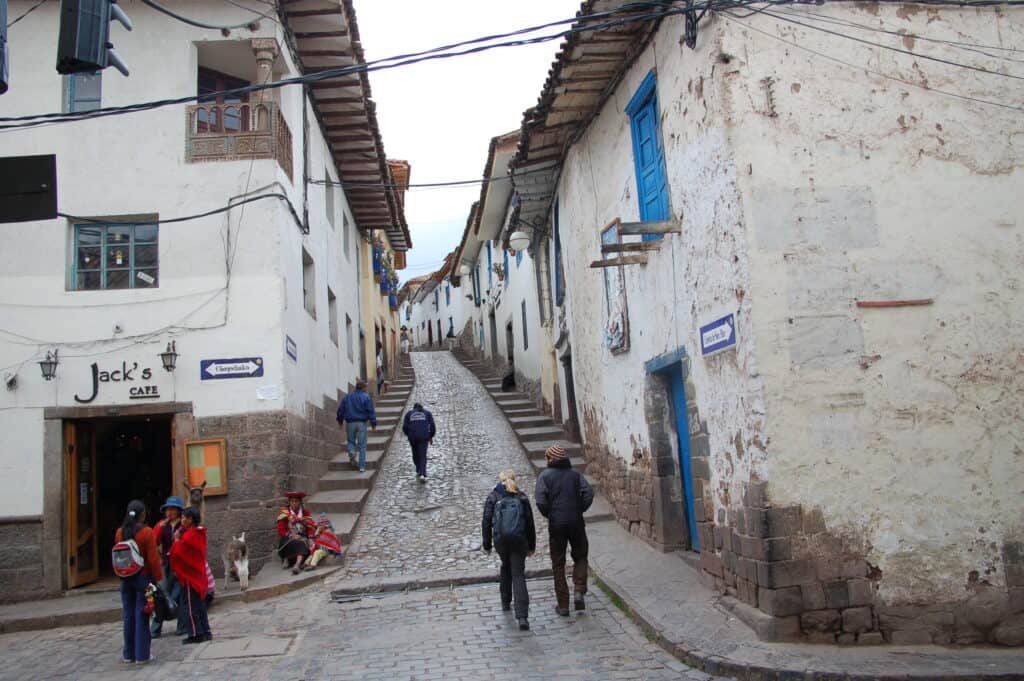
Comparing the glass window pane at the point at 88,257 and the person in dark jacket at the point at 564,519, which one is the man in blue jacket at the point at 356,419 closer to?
the glass window pane at the point at 88,257

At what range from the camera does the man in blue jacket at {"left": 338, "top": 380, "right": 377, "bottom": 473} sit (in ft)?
44.7

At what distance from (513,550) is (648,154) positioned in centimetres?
448

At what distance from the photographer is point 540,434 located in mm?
15945

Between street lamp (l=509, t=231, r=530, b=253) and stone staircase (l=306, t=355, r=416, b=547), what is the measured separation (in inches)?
177

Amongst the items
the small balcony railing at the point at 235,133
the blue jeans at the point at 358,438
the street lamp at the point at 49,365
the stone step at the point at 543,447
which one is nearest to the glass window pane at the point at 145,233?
the small balcony railing at the point at 235,133

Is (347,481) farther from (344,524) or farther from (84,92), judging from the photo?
(84,92)

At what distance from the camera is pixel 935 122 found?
7078mm

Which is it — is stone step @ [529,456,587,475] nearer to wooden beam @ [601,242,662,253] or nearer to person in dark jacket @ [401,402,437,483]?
person in dark jacket @ [401,402,437,483]

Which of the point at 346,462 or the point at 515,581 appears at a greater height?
the point at 346,462

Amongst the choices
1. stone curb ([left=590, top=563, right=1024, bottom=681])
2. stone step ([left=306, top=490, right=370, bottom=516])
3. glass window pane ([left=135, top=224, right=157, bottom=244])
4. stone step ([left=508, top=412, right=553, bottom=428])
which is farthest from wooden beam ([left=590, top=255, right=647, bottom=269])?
stone step ([left=508, top=412, right=553, bottom=428])

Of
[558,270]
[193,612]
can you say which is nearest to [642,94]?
[558,270]

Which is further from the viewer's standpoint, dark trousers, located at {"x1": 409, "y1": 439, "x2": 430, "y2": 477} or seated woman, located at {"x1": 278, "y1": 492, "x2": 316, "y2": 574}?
dark trousers, located at {"x1": 409, "y1": 439, "x2": 430, "y2": 477}

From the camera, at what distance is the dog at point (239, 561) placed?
8.99 m

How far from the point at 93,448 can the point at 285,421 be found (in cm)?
285
